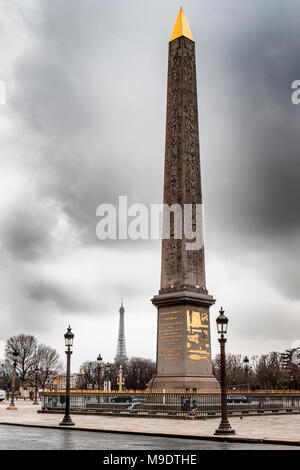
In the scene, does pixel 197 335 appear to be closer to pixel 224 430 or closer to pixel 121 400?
pixel 121 400

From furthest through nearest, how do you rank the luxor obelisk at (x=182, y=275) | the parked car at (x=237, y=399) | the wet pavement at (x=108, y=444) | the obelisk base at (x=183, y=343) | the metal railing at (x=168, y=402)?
the parked car at (x=237, y=399), the luxor obelisk at (x=182, y=275), the obelisk base at (x=183, y=343), the metal railing at (x=168, y=402), the wet pavement at (x=108, y=444)

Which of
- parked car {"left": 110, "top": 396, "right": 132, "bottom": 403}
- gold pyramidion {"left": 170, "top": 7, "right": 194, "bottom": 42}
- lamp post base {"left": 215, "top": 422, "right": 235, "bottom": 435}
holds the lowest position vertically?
parked car {"left": 110, "top": 396, "right": 132, "bottom": 403}

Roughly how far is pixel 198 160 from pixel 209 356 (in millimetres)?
10435

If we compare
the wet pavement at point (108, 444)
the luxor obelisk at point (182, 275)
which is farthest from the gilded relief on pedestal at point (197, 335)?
the wet pavement at point (108, 444)

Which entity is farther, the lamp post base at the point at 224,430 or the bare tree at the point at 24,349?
the bare tree at the point at 24,349

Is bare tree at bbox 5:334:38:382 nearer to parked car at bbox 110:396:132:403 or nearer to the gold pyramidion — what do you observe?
parked car at bbox 110:396:132:403

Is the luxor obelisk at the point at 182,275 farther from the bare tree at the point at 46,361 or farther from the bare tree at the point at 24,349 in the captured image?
the bare tree at the point at 46,361

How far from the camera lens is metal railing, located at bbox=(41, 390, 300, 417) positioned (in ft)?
80.3

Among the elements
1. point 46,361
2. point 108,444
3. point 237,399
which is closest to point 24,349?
point 46,361

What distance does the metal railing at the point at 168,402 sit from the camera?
24.5m

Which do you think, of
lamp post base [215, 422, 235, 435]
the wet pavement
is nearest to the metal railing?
lamp post base [215, 422, 235, 435]

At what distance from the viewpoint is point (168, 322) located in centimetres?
2770

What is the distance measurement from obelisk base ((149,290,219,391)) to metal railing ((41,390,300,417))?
0.98 meters
